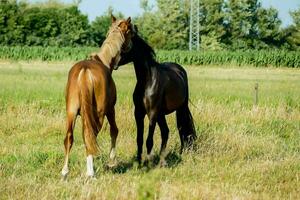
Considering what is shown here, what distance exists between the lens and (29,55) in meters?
55.8

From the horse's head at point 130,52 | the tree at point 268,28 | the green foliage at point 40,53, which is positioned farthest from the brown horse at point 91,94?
the tree at point 268,28

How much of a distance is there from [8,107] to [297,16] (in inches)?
2877

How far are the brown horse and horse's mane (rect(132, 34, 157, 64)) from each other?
1.97ft

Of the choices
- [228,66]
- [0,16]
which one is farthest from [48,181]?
[0,16]

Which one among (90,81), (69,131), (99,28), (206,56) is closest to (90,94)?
(90,81)

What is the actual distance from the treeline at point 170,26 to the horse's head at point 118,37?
215 ft

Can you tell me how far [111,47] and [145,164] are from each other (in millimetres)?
2041

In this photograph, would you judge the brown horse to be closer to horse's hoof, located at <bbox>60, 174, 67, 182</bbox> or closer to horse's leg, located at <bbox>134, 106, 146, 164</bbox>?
horse's hoof, located at <bbox>60, 174, 67, 182</bbox>

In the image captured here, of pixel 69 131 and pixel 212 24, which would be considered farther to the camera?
pixel 212 24

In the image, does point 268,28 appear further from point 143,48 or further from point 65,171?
point 65,171

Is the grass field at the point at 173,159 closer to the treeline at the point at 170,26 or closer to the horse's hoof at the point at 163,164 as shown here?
the horse's hoof at the point at 163,164

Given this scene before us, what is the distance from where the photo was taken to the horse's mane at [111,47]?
24.5 feet

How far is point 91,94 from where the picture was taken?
6.86 meters

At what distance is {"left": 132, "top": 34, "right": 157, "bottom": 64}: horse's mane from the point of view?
809cm
